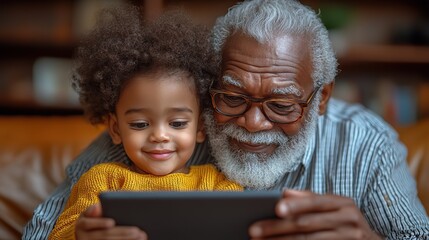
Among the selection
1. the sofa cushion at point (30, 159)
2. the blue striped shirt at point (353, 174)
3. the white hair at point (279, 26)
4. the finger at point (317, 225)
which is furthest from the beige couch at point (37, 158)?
Result: the finger at point (317, 225)

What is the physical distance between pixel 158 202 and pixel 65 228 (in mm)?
409

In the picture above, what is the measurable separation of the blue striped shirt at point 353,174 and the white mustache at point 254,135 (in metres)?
0.17

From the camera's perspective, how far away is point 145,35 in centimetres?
175

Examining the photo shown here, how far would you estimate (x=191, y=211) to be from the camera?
1354mm

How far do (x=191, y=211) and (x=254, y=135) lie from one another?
0.46m

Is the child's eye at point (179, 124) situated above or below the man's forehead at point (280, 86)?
below

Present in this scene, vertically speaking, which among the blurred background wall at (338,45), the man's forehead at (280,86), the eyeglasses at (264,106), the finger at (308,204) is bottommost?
the finger at (308,204)

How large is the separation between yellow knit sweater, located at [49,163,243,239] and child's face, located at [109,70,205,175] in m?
0.03

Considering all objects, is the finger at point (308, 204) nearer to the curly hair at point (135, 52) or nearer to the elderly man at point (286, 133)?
the elderly man at point (286, 133)

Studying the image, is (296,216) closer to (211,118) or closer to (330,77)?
(211,118)

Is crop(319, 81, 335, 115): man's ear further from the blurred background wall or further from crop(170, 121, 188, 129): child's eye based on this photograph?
the blurred background wall

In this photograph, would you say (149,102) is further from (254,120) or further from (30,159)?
(30,159)

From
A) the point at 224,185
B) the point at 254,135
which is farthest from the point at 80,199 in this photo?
the point at 254,135

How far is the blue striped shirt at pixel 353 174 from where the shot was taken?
183cm
